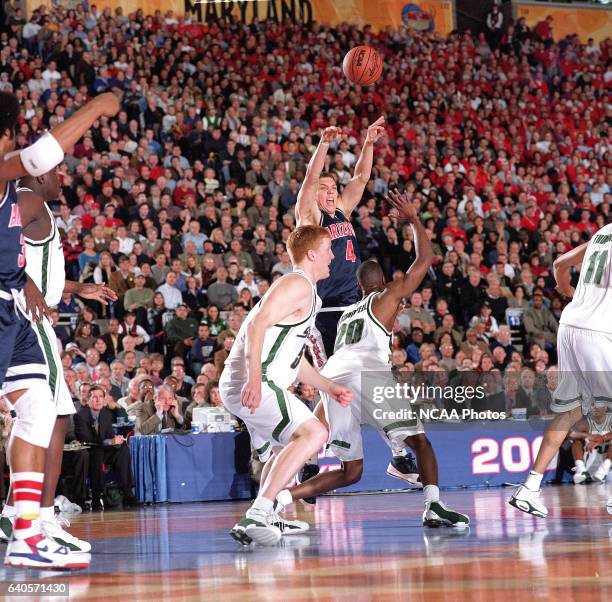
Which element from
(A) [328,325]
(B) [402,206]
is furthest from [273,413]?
(A) [328,325]

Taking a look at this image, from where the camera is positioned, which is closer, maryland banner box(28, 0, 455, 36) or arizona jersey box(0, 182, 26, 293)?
arizona jersey box(0, 182, 26, 293)

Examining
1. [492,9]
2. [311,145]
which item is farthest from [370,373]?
[492,9]

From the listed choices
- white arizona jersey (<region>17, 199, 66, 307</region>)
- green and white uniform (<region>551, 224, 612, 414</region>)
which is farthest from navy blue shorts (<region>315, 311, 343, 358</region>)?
white arizona jersey (<region>17, 199, 66, 307</region>)

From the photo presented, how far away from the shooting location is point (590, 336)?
7.14 meters

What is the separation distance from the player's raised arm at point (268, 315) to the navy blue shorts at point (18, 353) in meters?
1.17

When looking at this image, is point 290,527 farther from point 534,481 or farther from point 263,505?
point 534,481

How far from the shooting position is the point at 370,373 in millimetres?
7906

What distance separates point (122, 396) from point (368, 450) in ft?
10.5

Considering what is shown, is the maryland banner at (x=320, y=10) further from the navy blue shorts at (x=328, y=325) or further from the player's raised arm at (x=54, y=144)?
the player's raised arm at (x=54, y=144)

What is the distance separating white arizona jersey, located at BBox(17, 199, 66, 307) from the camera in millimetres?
6434

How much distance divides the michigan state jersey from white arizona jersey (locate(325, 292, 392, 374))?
2345mm

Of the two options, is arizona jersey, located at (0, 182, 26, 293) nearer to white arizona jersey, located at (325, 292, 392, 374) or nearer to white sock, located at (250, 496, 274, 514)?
white sock, located at (250, 496, 274, 514)

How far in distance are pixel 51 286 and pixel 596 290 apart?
3.74m

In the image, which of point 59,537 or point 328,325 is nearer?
point 59,537
